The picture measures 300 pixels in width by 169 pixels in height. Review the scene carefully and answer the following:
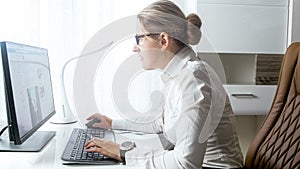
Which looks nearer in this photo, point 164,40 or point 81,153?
point 81,153

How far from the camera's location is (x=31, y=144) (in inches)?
50.0

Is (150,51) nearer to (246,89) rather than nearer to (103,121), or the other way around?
(103,121)

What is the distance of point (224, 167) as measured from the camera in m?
1.28

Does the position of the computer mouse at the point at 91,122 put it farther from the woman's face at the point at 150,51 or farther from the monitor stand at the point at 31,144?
the woman's face at the point at 150,51

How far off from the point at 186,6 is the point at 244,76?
1.93 ft

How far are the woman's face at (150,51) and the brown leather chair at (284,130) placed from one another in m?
0.51

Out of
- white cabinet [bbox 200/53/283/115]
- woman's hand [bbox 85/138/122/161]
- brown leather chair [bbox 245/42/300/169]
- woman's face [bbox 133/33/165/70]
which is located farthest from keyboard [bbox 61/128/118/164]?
white cabinet [bbox 200/53/283/115]

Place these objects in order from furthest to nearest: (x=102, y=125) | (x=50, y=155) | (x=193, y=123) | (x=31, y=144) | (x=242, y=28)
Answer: (x=242, y=28)
(x=102, y=125)
(x=31, y=144)
(x=50, y=155)
(x=193, y=123)

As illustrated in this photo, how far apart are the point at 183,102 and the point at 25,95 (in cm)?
56

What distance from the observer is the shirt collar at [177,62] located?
1.22 m

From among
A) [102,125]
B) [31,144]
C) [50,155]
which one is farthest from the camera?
[102,125]

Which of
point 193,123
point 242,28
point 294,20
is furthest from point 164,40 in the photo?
point 294,20

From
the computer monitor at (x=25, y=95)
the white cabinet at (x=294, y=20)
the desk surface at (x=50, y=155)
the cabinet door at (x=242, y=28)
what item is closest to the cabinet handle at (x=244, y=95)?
the cabinet door at (x=242, y=28)

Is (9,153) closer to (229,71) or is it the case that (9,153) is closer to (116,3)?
(116,3)
